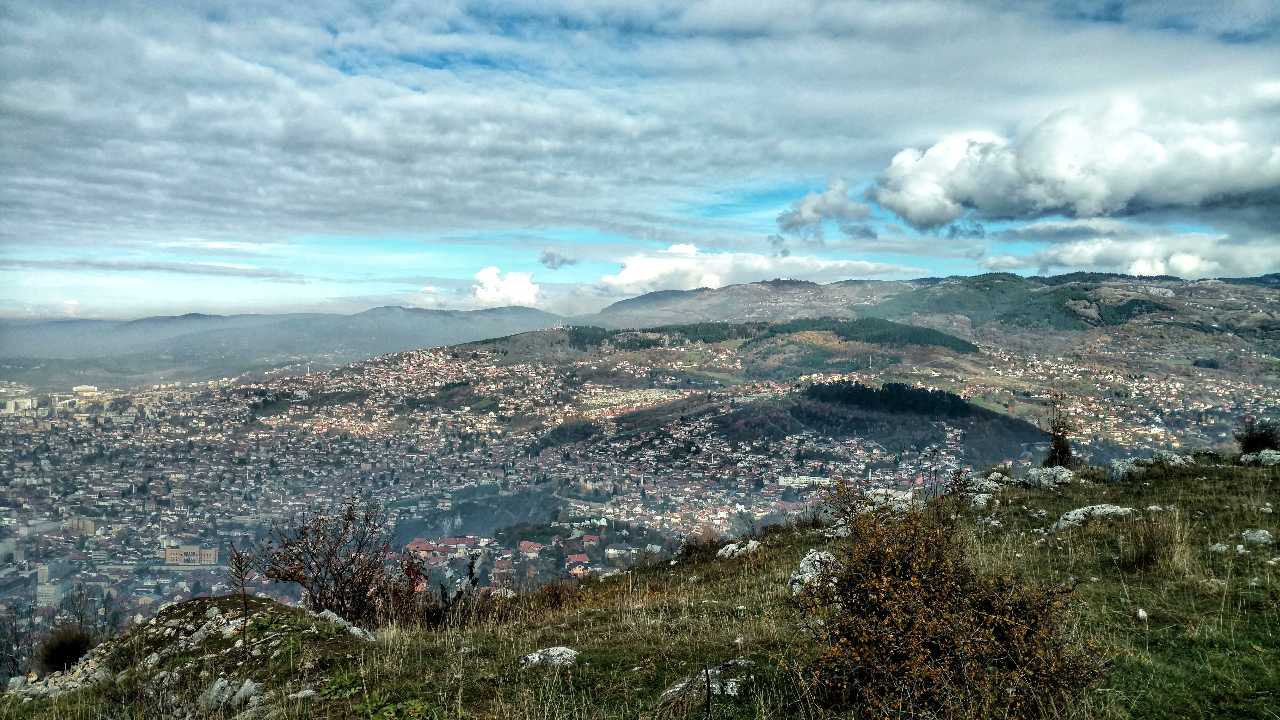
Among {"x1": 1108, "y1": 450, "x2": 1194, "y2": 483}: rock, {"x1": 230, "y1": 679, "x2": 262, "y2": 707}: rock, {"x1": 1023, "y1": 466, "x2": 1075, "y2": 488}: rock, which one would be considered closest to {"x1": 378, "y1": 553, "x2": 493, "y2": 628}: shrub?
{"x1": 230, "y1": 679, "x2": 262, "y2": 707}: rock

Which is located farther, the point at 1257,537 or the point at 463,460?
the point at 463,460

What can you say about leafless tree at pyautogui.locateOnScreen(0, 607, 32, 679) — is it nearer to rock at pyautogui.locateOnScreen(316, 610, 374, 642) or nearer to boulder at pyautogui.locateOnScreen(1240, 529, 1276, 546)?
rock at pyautogui.locateOnScreen(316, 610, 374, 642)

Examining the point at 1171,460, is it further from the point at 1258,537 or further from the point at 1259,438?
the point at 1258,537

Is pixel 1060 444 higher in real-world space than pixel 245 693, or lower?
lower

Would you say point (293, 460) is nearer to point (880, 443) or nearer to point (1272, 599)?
point (880, 443)

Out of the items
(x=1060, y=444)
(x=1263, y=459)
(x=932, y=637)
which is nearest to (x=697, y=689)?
(x=932, y=637)

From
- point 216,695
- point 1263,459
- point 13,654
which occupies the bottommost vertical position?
point 13,654

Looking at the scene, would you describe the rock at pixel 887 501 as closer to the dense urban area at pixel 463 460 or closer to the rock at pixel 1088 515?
the rock at pixel 1088 515
